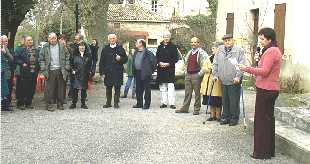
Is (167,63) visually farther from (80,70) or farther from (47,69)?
(47,69)

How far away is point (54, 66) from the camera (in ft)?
39.7

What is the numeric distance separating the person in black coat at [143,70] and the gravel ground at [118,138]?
2.53 ft

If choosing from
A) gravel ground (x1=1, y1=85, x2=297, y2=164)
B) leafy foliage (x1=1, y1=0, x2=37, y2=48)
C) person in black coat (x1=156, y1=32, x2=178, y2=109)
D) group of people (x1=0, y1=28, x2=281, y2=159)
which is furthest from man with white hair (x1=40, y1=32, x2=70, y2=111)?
leafy foliage (x1=1, y1=0, x2=37, y2=48)

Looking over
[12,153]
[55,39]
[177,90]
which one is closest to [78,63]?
[55,39]

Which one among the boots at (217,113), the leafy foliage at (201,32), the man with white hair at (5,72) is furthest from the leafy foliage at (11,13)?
the leafy foliage at (201,32)

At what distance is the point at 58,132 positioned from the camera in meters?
9.23

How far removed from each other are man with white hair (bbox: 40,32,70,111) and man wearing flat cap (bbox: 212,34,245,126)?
11.7 ft

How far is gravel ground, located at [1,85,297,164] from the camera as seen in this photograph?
745 centimetres

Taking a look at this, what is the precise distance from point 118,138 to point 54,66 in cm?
384

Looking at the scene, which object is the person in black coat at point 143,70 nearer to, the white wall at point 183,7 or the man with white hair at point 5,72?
Answer: the man with white hair at point 5,72

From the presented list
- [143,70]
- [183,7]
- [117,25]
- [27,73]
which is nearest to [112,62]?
[143,70]

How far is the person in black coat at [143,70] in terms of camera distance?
1280 cm

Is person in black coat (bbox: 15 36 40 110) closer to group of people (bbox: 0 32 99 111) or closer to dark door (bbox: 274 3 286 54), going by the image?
group of people (bbox: 0 32 99 111)

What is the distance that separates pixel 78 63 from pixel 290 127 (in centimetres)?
546
